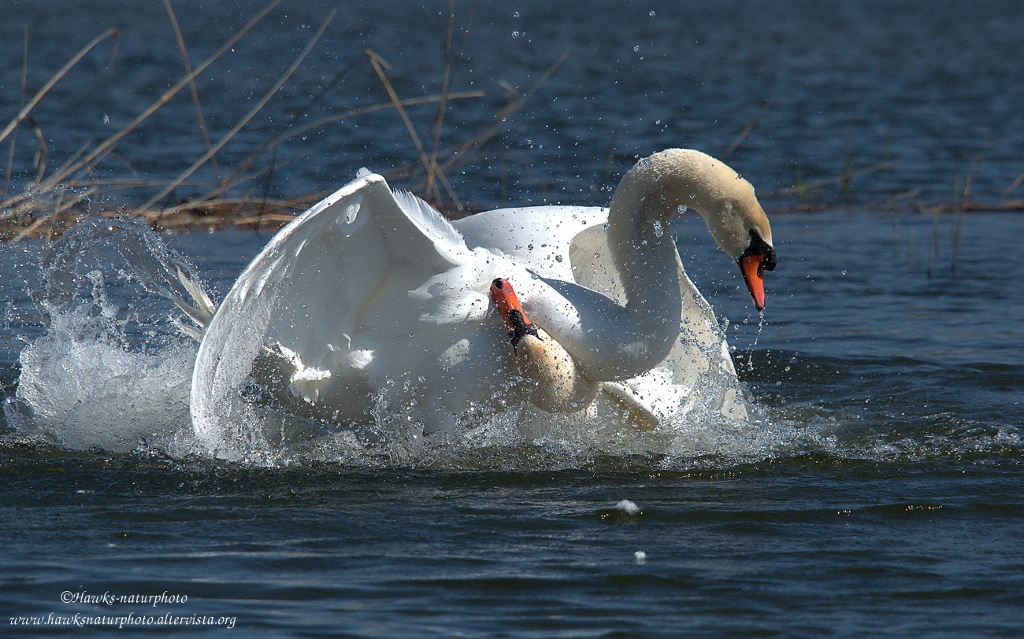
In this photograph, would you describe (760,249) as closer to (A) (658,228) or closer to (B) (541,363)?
(A) (658,228)

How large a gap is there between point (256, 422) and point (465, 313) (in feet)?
3.20

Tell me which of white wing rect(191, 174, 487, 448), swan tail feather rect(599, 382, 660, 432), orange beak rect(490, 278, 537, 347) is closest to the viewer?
white wing rect(191, 174, 487, 448)

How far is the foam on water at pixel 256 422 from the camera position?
5260mm

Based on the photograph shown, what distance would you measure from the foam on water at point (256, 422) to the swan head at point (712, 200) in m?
0.84

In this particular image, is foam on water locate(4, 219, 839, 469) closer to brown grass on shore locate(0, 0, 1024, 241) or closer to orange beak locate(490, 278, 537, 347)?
orange beak locate(490, 278, 537, 347)

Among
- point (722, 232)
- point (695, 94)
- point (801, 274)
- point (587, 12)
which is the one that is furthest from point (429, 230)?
point (587, 12)

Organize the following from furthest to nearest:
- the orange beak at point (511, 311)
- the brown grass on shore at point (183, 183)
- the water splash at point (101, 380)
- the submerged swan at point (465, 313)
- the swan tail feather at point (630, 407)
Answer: the brown grass on shore at point (183, 183), the swan tail feather at point (630, 407), the water splash at point (101, 380), the submerged swan at point (465, 313), the orange beak at point (511, 311)

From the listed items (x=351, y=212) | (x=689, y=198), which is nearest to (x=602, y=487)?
(x=689, y=198)

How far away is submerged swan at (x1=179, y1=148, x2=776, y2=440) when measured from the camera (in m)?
5.05

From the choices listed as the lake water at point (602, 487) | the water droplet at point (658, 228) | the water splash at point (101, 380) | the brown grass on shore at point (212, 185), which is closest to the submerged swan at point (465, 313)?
the water droplet at point (658, 228)

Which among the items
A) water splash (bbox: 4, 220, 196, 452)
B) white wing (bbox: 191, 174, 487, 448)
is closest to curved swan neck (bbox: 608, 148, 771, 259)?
white wing (bbox: 191, 174, 487, 448)

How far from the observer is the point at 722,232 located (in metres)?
5.16

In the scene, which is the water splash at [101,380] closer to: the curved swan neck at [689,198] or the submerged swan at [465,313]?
the submerged swan at [465,313]

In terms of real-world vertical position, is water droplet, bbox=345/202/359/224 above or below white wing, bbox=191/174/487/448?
above
